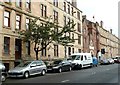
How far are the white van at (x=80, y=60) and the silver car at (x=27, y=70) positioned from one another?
10.7 m

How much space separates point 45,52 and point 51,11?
741cm

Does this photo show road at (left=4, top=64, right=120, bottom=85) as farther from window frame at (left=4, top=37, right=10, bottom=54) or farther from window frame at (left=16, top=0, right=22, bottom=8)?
window frame at (left=16, top=0, right=22, bottom=8)

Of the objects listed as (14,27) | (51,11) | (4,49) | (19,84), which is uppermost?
(51,11)

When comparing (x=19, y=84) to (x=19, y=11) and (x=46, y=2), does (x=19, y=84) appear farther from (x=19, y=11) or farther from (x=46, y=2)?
(x=46, y=2)

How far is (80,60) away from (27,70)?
1550 centimetres

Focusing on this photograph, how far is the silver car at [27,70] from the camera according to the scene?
79.0 ft

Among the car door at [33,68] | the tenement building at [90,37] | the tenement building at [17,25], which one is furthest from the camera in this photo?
the tenement building at [90,37]

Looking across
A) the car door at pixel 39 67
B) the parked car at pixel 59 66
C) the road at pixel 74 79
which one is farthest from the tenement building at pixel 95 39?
the road at pixel 74 79

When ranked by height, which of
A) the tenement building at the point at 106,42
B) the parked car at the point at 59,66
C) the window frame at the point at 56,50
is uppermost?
the tenement building at the point at 106,42

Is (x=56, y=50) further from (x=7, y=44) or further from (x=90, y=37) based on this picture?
(x=90, y=37)

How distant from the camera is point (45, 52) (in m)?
42.3

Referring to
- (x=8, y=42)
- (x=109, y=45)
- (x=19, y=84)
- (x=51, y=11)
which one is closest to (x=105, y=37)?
(x=109, y=45)

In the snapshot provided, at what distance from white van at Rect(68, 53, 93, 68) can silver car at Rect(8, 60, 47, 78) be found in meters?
10.7

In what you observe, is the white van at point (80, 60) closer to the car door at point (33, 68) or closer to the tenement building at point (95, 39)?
the car door at point (33, 68)
